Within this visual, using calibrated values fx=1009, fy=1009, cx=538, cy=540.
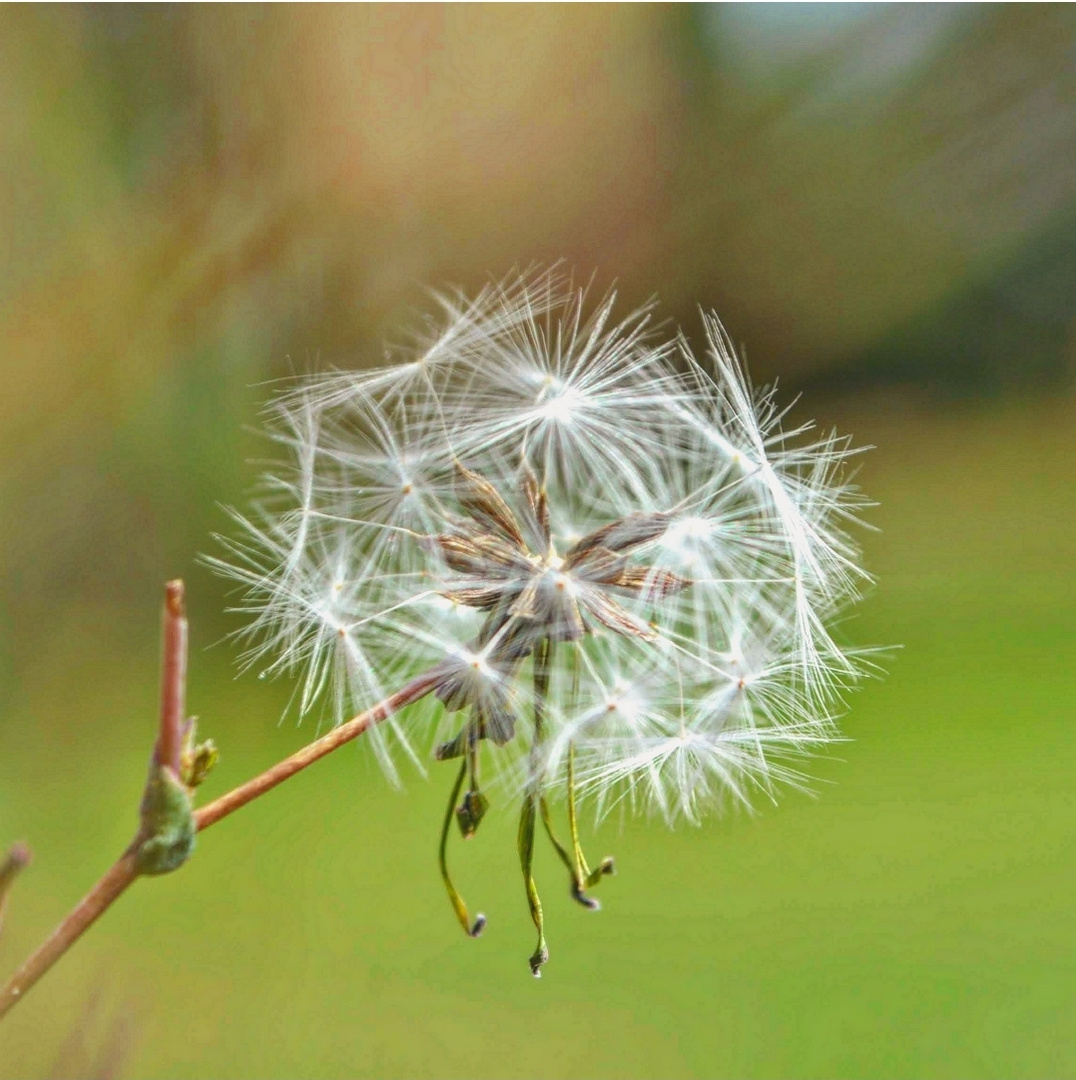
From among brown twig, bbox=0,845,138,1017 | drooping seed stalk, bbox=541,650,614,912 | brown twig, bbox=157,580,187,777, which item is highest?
brown twig, bbox=157,580,187,777

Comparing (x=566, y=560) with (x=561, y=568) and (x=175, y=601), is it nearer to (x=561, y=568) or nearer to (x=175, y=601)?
(x=561, y=568)

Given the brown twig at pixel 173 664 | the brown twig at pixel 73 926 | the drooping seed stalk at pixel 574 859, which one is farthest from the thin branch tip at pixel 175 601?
the drooping seed stalk at pixel 574 859

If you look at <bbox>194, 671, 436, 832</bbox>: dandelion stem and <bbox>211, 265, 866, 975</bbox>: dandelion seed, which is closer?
<bbox>194, 671, 436, 832</bbox>: dandelion stem

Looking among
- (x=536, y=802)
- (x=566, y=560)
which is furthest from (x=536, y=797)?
(x=566, y=560)

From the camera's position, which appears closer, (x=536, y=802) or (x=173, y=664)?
(x=173, y=664)

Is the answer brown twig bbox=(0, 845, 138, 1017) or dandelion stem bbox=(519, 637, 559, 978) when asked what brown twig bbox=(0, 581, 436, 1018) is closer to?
brown twig bbox=(0, 845, 138, 1017)

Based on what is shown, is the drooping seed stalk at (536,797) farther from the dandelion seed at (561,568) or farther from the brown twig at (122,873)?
the brown twig at (122,873)

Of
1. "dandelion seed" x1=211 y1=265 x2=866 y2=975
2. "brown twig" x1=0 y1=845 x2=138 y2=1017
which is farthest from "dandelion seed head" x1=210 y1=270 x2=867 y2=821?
"brown twig" x1=0 y1=845 x2=138 y2=1017

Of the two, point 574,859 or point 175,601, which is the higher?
point 175,601

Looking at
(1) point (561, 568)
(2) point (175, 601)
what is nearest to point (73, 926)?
(2) point (175, 601)

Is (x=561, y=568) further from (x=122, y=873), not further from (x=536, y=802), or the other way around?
(x=122, y=873)
